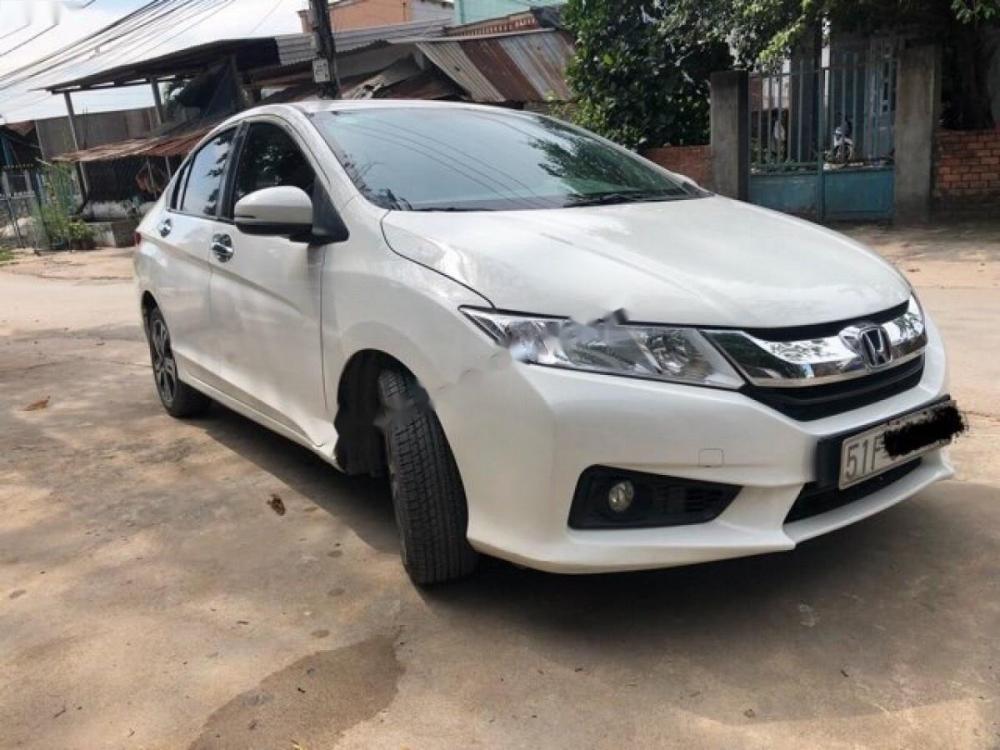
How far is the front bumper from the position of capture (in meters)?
2.22

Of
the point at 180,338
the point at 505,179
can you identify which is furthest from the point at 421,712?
the point at 180,338

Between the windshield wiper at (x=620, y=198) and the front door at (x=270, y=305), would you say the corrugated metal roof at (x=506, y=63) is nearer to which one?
the front door at (x=270, y=305)

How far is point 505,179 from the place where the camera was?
3.21 m

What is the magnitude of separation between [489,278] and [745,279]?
69cm

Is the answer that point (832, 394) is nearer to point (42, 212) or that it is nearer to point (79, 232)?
point (79, 232)

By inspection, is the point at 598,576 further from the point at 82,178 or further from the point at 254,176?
the point at 82,178

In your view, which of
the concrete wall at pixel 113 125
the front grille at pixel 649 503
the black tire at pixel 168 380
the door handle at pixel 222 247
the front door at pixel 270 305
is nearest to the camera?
the front grille at pixel 649 503

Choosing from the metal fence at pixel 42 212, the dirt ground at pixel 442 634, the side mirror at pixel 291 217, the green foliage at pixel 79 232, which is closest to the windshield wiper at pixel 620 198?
the side mirror at pixel 291 217

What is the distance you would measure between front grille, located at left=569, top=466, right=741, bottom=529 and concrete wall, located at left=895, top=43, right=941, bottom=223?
9.32 metres

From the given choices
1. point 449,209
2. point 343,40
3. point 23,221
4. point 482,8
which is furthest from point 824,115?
point 482,8

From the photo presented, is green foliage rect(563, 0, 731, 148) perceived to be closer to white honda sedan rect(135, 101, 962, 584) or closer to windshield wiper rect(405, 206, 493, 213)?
white honda sedan rect(135, 101, 962, 584)

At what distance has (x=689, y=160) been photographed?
11625 millimetres

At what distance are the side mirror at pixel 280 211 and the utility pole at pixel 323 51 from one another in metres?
8.60

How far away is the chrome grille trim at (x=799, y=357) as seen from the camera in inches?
88.5
